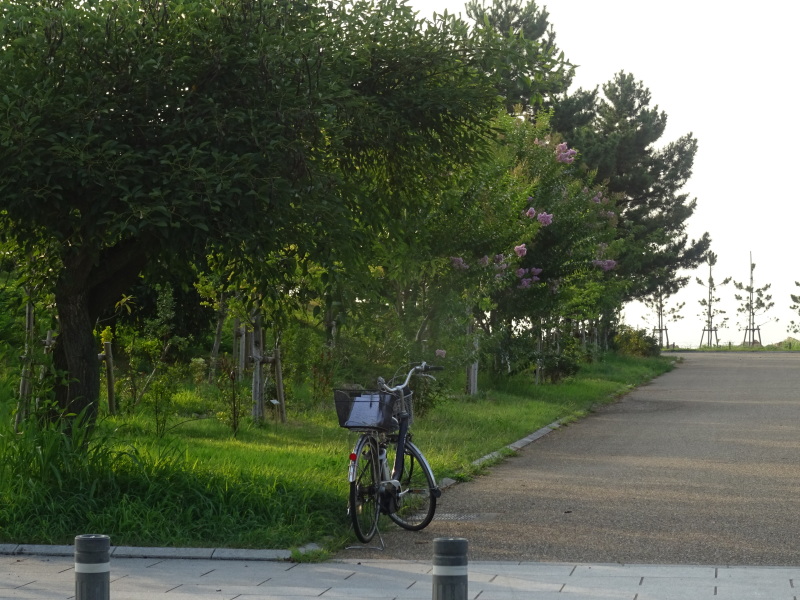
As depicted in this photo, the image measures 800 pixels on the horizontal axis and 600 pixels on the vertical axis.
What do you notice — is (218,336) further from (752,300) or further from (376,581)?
(752,300)

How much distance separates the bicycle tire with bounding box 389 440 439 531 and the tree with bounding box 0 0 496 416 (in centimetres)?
170

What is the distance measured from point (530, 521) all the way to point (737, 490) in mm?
2954

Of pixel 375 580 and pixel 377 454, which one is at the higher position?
pixel 377 454

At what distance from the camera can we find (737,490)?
11.7 m

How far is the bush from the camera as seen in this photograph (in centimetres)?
5181

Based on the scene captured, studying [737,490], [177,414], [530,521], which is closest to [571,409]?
[177,414]

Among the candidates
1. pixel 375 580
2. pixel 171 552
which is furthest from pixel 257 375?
pixel 375 580

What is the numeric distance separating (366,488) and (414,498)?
1.66 metres

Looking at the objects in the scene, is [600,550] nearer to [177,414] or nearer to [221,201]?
[221,201]

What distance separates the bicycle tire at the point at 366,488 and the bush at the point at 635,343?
4257 centimetres

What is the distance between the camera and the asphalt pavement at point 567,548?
7004mm

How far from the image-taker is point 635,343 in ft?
175

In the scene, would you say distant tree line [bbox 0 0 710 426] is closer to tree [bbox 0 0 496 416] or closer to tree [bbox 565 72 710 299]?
tree [bbox 0 0 496 416]

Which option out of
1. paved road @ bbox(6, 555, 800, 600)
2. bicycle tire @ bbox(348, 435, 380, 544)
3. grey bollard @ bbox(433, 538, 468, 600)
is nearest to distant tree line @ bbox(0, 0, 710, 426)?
bicycle tire @ bbox(348, 435, 380, 544)
